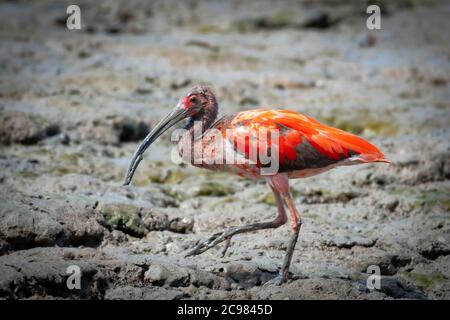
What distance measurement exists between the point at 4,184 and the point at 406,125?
5.42 meters

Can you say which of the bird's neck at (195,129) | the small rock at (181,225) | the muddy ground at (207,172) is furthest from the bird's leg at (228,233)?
the small rock at (181,225)

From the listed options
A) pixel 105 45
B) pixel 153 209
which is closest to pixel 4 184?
pixel 153 209

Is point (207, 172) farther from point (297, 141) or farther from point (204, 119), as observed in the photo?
point (297, 141)

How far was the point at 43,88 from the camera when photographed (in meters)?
12.3

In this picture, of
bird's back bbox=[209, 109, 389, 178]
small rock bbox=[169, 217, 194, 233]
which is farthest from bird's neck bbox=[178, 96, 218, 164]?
small rock bbox=[169, 217, 194, 233]

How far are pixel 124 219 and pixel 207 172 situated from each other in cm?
223

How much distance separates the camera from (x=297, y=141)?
7.15 meters

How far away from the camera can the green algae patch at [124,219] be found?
311 inches

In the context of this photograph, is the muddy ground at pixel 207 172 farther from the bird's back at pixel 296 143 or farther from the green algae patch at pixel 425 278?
the bird's back at pixel 296 143

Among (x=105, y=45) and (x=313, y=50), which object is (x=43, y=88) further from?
(x=313, y=50)

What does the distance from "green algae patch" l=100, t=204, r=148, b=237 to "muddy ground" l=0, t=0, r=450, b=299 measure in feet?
0.05

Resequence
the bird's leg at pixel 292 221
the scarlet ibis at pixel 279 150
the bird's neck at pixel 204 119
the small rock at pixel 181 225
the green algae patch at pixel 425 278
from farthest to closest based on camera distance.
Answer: the small rock at pixel 181 225 < the bird's neck at pixel 204 119 < the green algae patch at pixel 425 278 < the scarlet ibis at pixel 279 150 < the bird's leg at pixel 292 221

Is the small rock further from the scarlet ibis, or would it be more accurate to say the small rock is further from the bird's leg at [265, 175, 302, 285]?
the bird's leg at [265, 175, 302, 285]

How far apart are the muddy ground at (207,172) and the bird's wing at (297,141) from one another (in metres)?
0.92
